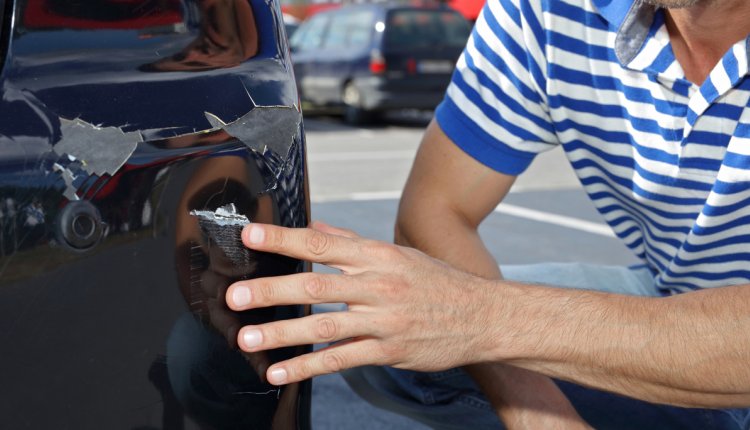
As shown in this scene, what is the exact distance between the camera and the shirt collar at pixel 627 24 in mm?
1751

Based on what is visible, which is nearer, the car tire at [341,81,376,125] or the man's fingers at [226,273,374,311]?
the man's fingers at [226,273,374,311]

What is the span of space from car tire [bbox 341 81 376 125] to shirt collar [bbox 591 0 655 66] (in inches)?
398

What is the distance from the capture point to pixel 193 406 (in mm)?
1166

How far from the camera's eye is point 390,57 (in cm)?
1140

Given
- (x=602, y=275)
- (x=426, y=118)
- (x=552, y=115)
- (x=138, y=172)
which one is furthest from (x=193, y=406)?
(x=426, y=118)

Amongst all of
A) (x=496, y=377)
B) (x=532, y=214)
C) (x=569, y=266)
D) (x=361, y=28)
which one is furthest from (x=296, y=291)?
Answer: (x=361, y=28)

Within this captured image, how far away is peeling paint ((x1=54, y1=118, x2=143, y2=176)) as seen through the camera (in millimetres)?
1063

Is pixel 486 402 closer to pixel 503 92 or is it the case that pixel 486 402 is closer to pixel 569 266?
pixel 569 266

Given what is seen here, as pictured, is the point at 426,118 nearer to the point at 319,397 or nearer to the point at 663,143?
the point at 319,397

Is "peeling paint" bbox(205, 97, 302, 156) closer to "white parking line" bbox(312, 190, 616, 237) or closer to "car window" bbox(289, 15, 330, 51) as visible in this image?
"white parking line" bbox(312, 190, 616, 237)

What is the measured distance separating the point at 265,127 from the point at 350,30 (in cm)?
1116

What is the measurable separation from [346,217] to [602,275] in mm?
3592

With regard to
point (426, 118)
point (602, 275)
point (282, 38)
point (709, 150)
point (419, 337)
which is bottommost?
point (426, 118)

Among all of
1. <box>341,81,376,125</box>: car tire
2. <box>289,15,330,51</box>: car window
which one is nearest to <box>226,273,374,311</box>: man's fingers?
<box>341,81,376,125</box>: car tire
